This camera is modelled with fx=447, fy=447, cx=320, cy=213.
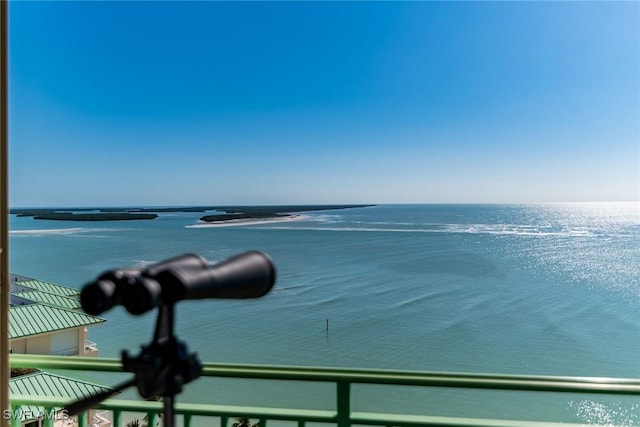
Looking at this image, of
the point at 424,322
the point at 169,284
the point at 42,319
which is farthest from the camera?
the point at 424,322

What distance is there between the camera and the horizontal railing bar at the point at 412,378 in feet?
3.83

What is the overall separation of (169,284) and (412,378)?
2.97 ft

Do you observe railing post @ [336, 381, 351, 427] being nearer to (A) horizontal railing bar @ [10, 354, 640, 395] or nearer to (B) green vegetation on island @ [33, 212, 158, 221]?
(A) horizontal railing bar @ [10, 354, 640, 395]

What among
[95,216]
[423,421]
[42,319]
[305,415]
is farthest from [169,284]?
[95,216]

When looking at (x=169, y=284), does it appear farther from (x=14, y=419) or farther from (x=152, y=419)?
(x=14, y=419)

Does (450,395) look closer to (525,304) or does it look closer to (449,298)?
(449,298)

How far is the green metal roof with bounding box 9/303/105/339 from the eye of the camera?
8586 millimetres

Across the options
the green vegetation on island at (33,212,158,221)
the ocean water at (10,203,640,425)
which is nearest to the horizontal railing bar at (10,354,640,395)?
the ocean water at (10,203,640,425)

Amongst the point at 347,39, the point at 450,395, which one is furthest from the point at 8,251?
the point at 347,39

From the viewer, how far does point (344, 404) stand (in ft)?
4.11

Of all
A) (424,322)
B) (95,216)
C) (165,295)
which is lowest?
(424,322)

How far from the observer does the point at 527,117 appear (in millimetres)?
51938

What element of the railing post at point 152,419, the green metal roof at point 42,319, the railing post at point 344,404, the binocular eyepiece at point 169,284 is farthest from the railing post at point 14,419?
the green metal roof at point 42,319

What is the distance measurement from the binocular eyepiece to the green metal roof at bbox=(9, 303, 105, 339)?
9.01 meters
